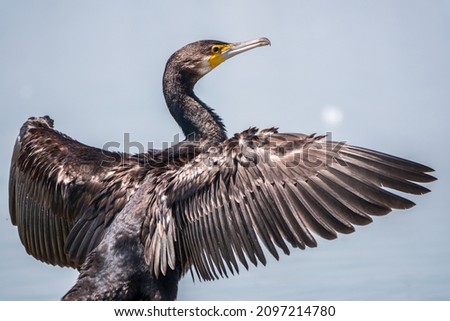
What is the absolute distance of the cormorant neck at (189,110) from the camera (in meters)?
9.58

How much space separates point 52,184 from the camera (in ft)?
31.3

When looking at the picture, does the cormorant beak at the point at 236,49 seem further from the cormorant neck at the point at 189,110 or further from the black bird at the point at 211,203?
the black bird at the point at 211,203

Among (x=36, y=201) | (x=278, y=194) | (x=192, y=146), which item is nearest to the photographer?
(x=278, y=194)

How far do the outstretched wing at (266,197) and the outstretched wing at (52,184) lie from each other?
1.00 m

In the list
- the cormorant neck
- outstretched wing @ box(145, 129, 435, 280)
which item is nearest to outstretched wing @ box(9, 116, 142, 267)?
the cormorant neck

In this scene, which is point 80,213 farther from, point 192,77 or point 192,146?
point 192,77

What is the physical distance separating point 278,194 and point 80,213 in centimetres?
210

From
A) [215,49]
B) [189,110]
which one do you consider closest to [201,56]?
[215,49]

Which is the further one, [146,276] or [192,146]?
[192,146]

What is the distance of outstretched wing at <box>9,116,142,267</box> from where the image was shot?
930 cm

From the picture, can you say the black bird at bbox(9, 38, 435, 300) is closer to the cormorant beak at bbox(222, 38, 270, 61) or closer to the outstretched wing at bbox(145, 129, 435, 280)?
the outstretched wing at bbox(145, 129, 435, 280)

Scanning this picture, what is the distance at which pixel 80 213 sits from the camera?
367 inches
